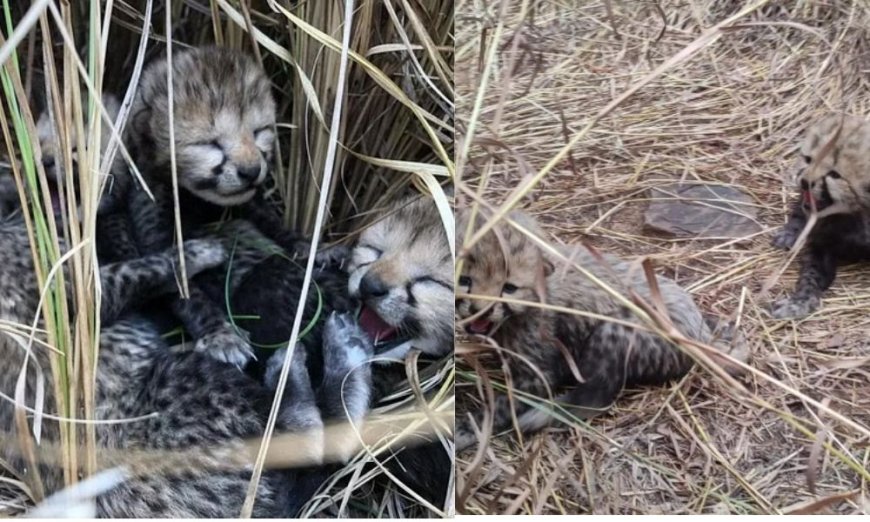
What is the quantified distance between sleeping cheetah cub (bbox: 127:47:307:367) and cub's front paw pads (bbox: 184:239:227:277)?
23mm

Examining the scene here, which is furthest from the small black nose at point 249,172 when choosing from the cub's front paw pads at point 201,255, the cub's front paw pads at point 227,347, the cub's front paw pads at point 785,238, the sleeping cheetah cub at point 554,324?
the cub's front paw pads at point 785,238

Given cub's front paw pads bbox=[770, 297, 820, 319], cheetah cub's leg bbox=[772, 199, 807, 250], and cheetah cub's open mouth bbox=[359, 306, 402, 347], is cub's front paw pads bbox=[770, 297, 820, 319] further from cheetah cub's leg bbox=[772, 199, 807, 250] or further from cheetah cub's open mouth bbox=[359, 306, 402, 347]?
cheetah cub's open mouth bbox=[359, 306, 402, 347]

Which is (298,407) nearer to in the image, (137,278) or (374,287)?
(374,287)

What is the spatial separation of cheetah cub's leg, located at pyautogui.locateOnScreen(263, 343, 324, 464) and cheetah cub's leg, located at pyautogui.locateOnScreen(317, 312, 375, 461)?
0.02 m

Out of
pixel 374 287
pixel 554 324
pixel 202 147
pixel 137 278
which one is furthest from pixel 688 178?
pixel 137 278

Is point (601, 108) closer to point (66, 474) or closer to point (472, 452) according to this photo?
point (472, 452)

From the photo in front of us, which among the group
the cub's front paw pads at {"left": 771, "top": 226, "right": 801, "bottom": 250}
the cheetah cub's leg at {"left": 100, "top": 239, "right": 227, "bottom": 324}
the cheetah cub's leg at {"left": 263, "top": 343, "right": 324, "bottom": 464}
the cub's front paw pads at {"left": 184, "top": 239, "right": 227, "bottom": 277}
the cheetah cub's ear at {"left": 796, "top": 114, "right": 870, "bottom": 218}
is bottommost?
the cheetah cub's leg at {"left": 263, "top": 343, "right": 324, "bottom": 464}

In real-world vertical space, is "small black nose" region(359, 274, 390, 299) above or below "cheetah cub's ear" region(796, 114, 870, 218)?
below

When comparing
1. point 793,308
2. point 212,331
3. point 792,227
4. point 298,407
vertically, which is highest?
point 792,227

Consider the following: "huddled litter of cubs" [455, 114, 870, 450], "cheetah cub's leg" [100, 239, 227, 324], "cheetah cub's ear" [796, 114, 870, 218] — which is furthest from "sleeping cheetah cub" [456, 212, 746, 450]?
"cheetah cub's leg" [100, 239, 227, 324]

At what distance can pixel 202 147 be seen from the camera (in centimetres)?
159

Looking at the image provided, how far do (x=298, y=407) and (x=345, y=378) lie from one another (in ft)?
0.29

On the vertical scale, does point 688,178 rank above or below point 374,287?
above

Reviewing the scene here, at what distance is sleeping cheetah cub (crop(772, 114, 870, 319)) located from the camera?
5.09ft
